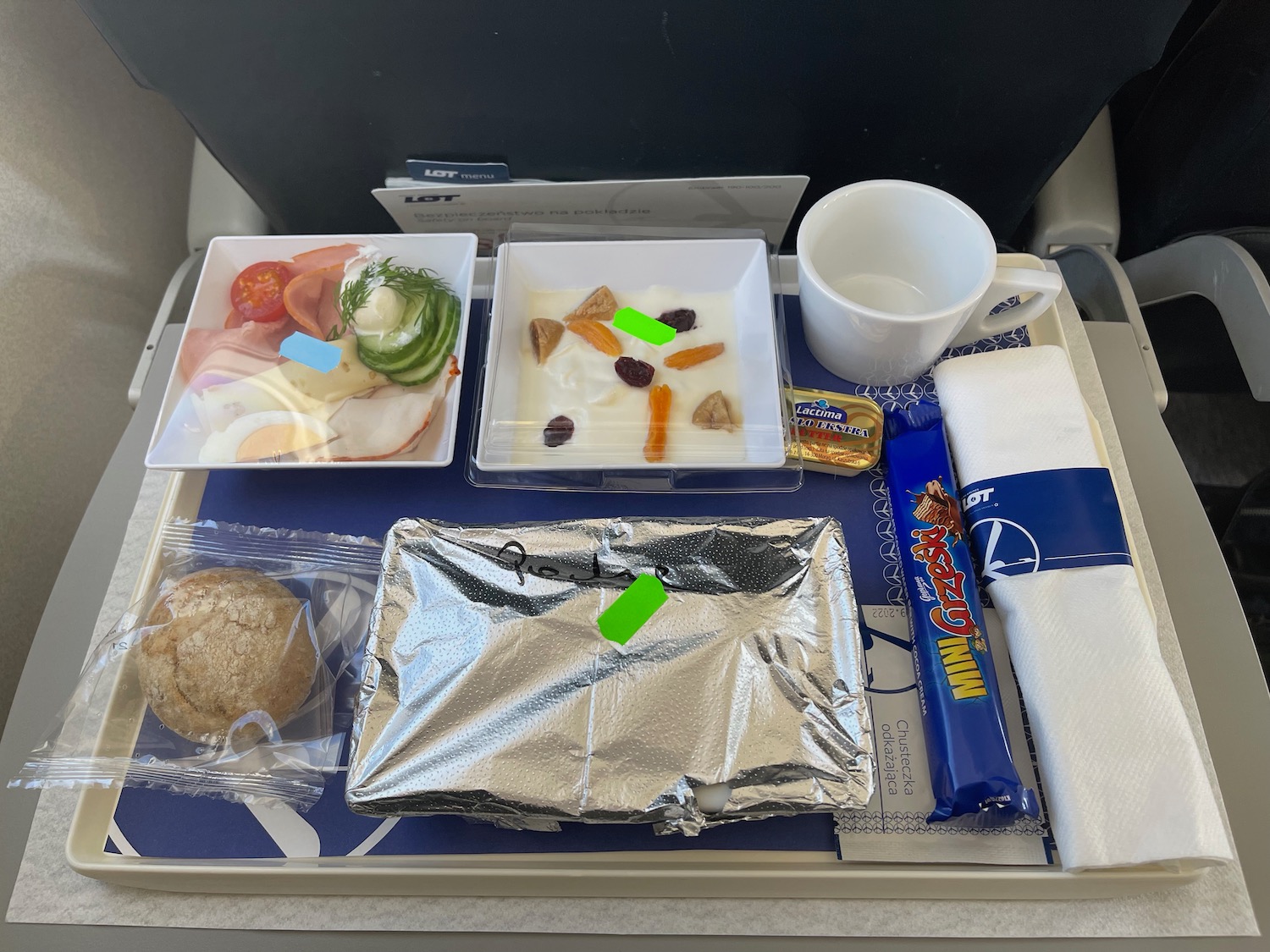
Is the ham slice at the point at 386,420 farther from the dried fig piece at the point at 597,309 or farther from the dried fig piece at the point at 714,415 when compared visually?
the dried fig piece at the point at 714,415

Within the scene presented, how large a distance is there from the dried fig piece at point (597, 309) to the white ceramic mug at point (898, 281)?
21 centimetres

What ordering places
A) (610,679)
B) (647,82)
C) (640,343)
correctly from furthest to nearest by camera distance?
(640,343) → (647,82) → (610,679)

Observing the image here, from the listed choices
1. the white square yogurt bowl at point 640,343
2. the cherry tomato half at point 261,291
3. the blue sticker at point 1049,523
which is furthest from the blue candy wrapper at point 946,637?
the cherry tomato half at point 261,291

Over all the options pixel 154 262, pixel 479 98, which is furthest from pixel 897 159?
pixel 154 262

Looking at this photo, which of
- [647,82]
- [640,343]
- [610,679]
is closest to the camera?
[610,679]

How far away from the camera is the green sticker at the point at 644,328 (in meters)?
0.82

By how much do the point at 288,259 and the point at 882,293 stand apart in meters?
0.68

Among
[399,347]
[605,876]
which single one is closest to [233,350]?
[399,347]

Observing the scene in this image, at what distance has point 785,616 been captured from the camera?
0.65m

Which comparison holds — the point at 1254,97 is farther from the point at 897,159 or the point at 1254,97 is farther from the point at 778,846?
the point at 778,846

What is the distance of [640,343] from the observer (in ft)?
2.72

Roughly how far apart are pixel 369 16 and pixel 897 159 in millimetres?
550

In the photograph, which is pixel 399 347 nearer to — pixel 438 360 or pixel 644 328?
pixel 438 360

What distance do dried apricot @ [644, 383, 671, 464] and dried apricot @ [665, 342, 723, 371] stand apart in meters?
0.03
